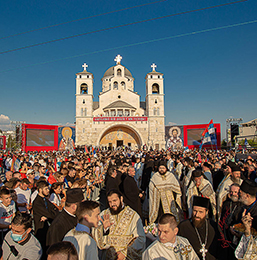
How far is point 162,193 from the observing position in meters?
5.23

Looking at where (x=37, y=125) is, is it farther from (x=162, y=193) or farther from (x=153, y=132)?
(x=162, y=193)

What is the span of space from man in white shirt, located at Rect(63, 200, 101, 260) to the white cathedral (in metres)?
34.1

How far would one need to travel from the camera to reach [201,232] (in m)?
2.99

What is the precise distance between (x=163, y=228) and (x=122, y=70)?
43272mm

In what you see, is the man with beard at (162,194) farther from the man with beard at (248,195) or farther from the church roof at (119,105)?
the church roof at (119,105)

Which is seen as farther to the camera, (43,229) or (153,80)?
(153,80)

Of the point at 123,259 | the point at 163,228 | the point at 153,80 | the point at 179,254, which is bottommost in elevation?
the point at 123,259

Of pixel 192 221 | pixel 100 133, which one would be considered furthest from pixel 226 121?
pixel 192 221

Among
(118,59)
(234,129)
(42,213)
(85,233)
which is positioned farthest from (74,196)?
(118,59)

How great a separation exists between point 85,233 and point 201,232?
5.29 feet

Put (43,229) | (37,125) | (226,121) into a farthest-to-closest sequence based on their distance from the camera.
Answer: (37,125)
(226,121)
(43,229)

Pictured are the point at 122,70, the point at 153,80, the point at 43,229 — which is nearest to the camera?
the point at 43,229

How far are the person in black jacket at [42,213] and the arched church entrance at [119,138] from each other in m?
34.6

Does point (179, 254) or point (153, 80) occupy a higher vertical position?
point (153, 80)
